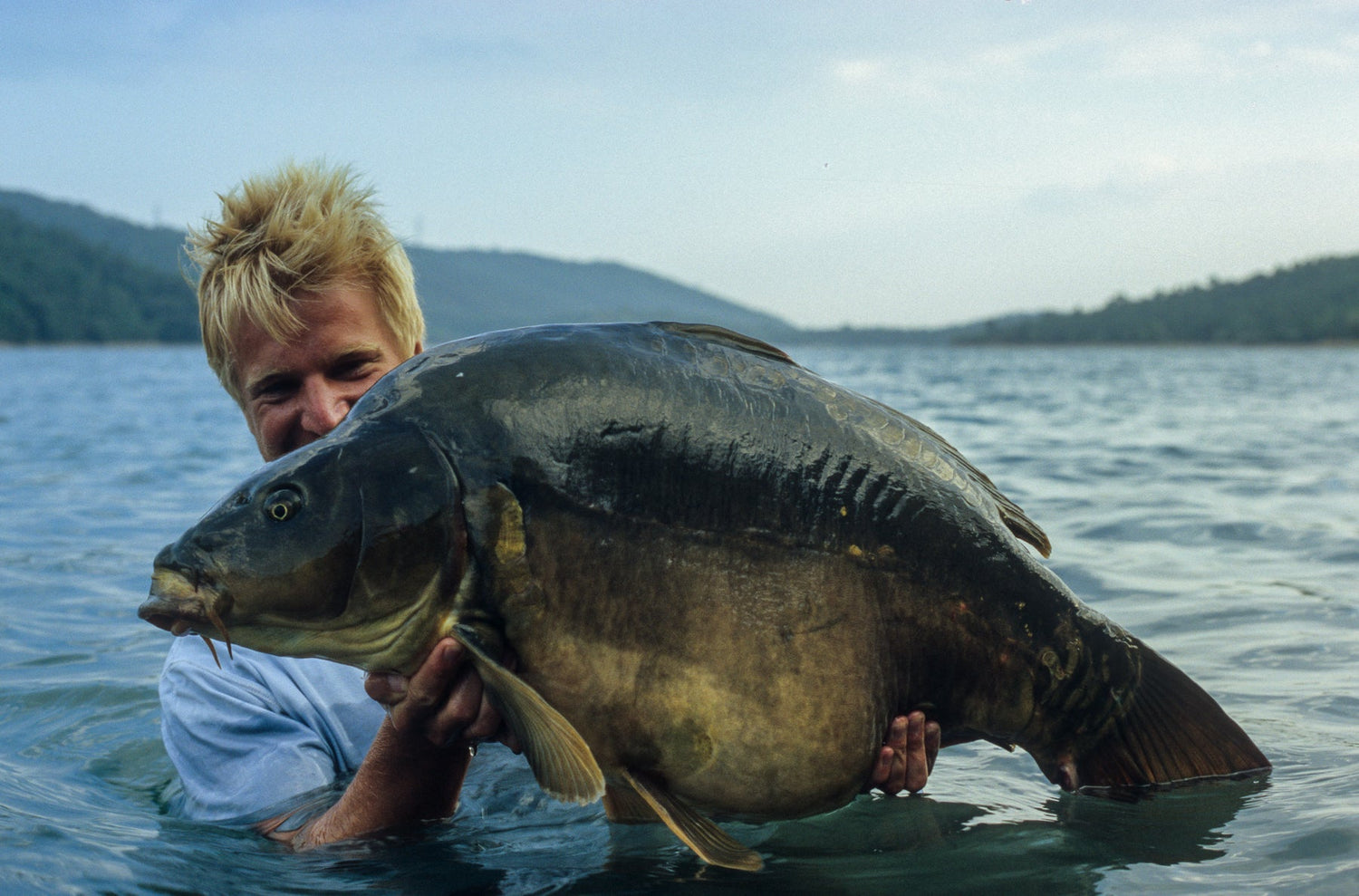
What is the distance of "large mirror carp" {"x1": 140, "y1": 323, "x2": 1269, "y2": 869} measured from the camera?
236cm

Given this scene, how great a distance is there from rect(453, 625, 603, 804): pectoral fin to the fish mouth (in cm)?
47

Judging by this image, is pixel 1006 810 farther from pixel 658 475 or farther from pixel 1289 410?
pixel 1289 410

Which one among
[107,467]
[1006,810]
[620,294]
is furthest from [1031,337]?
[1006,810]

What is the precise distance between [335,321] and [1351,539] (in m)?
6.56

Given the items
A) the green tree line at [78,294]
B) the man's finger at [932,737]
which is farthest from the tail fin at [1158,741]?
the green tree line at [78,294]

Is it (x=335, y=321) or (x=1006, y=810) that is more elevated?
(x=335, y=321)

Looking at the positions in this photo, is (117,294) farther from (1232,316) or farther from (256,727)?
(256,727)

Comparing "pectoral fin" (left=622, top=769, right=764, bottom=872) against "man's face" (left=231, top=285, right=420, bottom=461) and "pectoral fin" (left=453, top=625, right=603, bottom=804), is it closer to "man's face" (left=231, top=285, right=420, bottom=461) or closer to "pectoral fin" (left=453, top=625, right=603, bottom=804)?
"pectoral fin" (left=453, top=625, right=603, bottom=804)

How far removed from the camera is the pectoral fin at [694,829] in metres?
2.42

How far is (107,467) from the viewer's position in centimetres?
1406

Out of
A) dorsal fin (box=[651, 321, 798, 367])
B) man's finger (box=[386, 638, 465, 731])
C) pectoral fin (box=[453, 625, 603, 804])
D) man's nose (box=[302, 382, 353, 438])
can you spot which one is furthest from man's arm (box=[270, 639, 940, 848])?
man's nose (box=[302, 382, 353, 438])

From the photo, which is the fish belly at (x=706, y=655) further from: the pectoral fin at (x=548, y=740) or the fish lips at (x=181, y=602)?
the fish lips at (x=181, y=602)

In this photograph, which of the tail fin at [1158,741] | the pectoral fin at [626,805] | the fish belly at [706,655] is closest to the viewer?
the fish belly at [706,655]

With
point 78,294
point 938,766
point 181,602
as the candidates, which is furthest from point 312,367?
point 78,294
